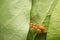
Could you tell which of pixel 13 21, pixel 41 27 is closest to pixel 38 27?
pixel 41 27

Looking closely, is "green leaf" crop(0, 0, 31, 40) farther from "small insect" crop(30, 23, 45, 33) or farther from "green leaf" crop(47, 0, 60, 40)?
"green leaf" crop(47, 0, 60, 40)

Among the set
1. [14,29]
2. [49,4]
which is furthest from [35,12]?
[14,29]

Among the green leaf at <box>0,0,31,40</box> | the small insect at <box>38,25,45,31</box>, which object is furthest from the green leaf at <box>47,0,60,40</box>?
the green leaf at <box>0,0,31,40</box>

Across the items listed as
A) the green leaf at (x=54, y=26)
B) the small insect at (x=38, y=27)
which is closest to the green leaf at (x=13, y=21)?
the small insect at (x=38, y=27)

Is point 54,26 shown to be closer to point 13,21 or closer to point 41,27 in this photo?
point 41,27

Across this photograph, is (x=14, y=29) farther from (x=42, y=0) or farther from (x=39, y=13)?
(x=42, y=0)

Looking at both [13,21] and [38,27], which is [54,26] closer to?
[38,27]
